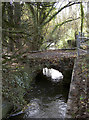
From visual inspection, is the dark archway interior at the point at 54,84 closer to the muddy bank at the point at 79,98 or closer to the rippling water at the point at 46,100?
the rippling water at the point at 46,100

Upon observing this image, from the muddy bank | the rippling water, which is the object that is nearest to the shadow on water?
the rippling water

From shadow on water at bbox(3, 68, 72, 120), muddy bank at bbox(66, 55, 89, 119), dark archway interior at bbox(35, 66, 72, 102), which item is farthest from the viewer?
dark archway interior at bbox(35, 66, 72, 102)

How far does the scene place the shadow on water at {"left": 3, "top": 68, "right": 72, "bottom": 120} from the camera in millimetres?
5930

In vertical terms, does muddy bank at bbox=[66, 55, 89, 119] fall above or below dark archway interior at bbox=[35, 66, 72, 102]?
above

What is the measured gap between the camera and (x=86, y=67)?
6152 mm

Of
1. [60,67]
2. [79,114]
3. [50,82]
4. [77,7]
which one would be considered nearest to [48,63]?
[60,67]

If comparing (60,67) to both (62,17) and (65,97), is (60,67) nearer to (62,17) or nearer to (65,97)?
(65,97)

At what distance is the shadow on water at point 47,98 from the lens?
5.93m

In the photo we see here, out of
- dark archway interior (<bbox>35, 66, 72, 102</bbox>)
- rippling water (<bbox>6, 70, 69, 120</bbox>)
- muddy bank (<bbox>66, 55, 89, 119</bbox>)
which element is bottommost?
rippling water (<bbox>6, 70, 69, 120</bbox>)

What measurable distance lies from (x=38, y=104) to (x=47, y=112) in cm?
94

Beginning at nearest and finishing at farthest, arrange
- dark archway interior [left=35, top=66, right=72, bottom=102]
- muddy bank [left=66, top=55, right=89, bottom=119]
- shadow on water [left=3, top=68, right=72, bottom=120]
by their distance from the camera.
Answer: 1. muddy bank [left=66, top=55, right=89, bottom=119]
2. shadow on water [left=3, top=68, right=72, bottom=120]
3. dark archway interior [left=35, top=66, right=72, bottom=102]

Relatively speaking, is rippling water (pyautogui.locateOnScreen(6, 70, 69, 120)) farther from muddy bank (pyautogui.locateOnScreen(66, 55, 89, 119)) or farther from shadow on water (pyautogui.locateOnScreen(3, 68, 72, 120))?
muddy bank (pyautogui.locateOnScreen(66, 55, 89, 119))

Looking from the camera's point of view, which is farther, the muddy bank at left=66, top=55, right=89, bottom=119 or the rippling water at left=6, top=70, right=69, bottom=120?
the rippling water at left=6, top=70, right=69, bottom=120

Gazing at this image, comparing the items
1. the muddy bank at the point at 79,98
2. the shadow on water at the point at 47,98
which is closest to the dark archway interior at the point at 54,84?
the shadow on water at the point at 47,98
